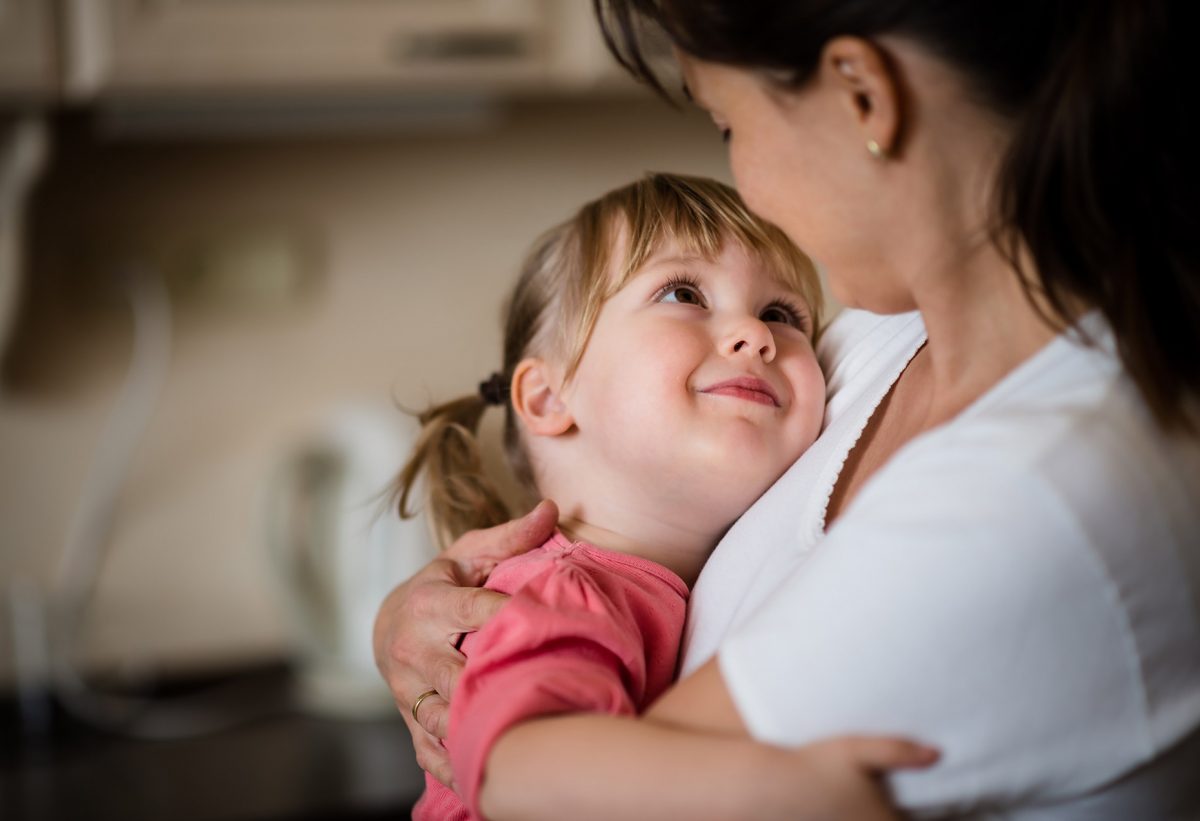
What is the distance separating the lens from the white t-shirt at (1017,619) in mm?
658

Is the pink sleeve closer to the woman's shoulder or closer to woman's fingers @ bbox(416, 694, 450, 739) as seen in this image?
woman's fingers @ bbox(416, 694, 450, 739)

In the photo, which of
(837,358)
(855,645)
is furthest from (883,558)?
(837,358)

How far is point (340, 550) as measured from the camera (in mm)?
2125

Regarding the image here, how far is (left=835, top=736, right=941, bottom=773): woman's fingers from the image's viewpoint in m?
0.66

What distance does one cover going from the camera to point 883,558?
674 millimetres

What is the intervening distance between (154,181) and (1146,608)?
1935 millimetres

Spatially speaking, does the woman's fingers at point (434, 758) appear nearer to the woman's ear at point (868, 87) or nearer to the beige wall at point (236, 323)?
the woman's ear at point (868, 87)

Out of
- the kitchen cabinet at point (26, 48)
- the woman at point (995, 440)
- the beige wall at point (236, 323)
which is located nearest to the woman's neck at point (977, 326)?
the woman at point (995, 440)

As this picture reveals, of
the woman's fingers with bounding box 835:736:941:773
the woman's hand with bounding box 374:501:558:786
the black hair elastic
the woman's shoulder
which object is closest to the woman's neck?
the woman's shoulder

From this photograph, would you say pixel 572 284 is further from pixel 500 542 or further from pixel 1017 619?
pixel 1017 619

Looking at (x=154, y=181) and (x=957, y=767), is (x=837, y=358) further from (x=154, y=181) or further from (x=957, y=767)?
(x=154, y=181)

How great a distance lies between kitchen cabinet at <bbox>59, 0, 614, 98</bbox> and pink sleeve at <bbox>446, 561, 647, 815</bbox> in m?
1.20

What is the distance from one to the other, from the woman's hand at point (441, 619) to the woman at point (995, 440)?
24 centimetres

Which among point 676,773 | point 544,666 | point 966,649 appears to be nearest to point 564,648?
point 544,666
